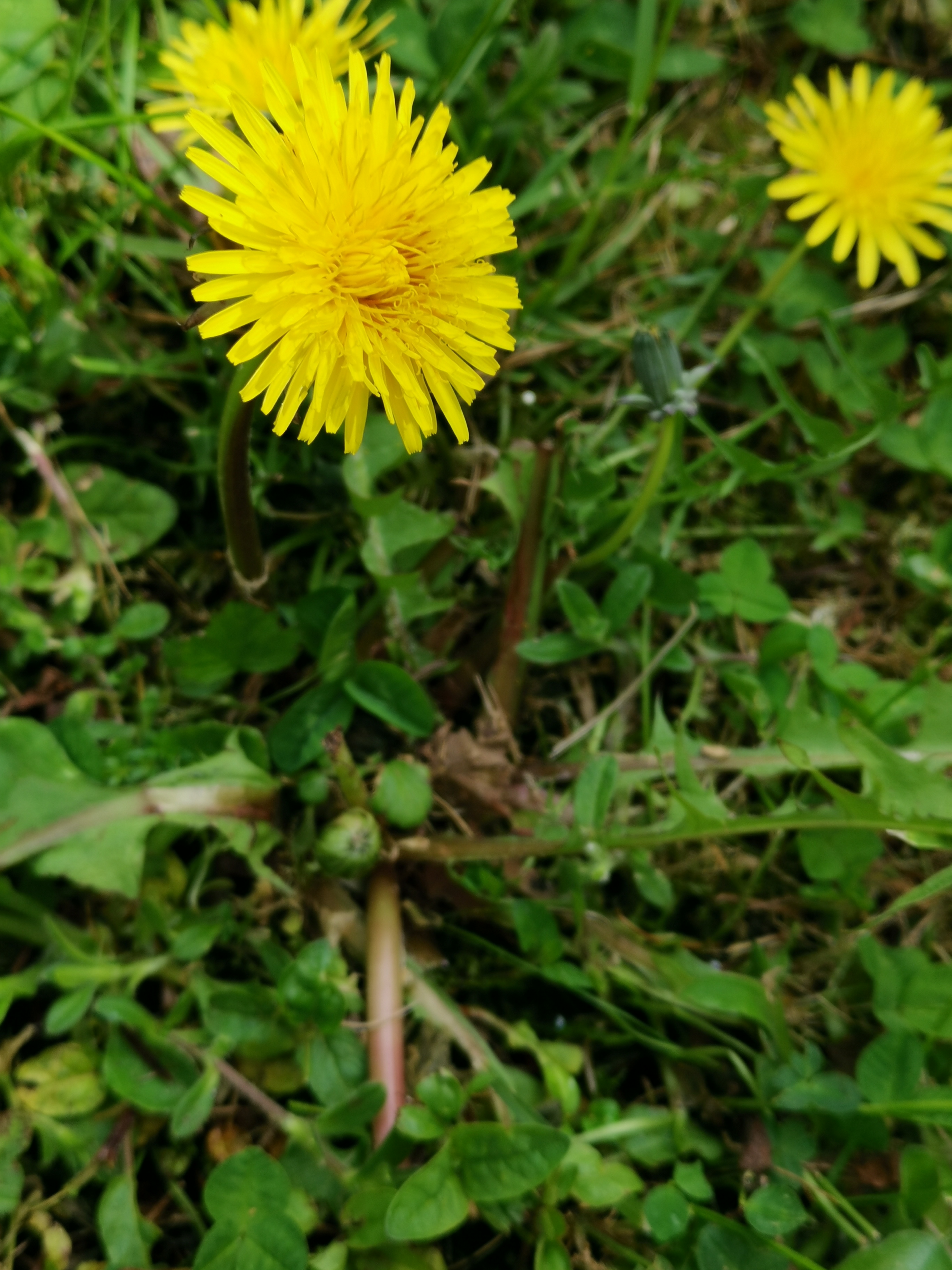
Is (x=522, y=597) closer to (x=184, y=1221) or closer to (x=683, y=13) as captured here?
(x=184, y=1221)

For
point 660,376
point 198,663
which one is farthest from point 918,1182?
point 198,663

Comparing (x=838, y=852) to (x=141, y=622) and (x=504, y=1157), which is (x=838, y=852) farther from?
(x=141, y=622)

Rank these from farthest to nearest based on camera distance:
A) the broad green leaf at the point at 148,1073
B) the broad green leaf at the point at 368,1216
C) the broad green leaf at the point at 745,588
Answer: the broad green leaf at the point at 745,588, the broad green leaf at the point at 148,1073, the broad green leaf at the point at 368,1216

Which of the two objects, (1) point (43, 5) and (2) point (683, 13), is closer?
(1) point (43, 5)

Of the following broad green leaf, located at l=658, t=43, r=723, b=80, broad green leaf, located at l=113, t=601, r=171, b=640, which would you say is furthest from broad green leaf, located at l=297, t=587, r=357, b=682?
broad green leaf, located at l=658, t=43, r=723, b=80

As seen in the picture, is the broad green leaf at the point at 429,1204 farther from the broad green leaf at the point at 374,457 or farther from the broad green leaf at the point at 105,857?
the broad green leaf at the point at 374,457

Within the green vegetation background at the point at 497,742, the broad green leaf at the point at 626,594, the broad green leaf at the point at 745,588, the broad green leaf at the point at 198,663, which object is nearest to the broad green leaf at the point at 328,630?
the green vegetation background at the point at 497,742

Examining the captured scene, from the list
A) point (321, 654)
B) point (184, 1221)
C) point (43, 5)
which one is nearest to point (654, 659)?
point (321, 654)
